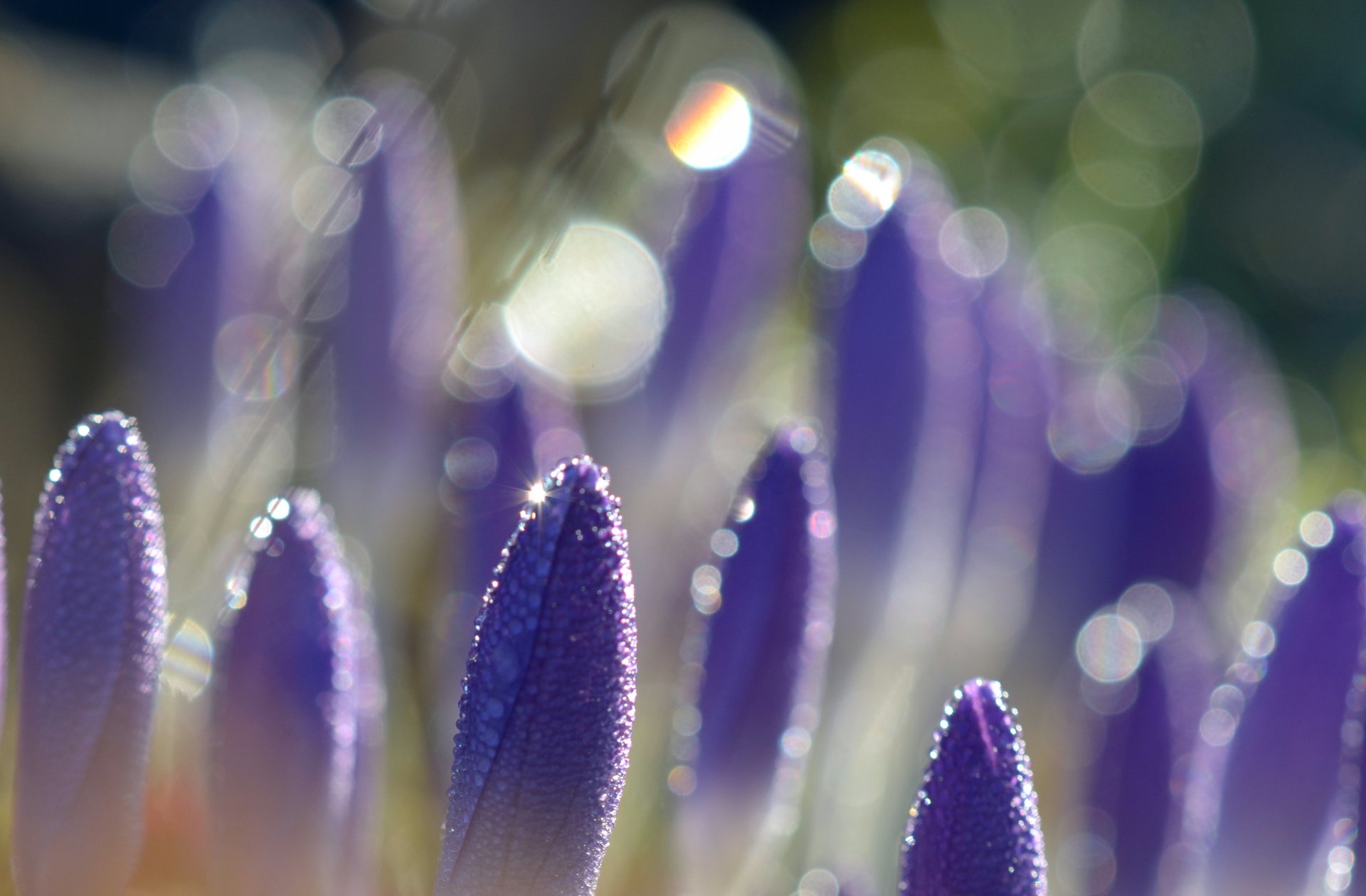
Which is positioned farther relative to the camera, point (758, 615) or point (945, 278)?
point (945, 278)

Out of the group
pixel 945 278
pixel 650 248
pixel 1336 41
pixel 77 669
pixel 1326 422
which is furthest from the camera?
pixel 1336 41

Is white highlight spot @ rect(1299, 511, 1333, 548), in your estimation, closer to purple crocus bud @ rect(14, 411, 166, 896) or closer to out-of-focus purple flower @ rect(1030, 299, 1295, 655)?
out-of-focus purple flower @ rect(1030, 299, 1295, 655)

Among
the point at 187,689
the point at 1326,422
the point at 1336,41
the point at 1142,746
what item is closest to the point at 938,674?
the point at 1142,746

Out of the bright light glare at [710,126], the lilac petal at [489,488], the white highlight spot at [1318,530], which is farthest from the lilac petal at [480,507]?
the white highlight spot at [1318,530]

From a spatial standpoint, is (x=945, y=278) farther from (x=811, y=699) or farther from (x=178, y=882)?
(x=178, y=882)

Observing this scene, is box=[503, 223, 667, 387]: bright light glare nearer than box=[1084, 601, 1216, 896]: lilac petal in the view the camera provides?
No

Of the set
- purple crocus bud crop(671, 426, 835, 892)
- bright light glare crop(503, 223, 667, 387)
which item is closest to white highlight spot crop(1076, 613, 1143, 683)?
purple crocus bud crop(671, 426, 835, 892)

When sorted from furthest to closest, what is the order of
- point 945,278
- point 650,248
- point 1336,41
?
point 1336,41 < point 650,248 < point 945,278

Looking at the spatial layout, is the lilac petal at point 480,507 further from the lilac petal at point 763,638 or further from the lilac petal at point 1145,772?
the lilac petal at point 1145,772
